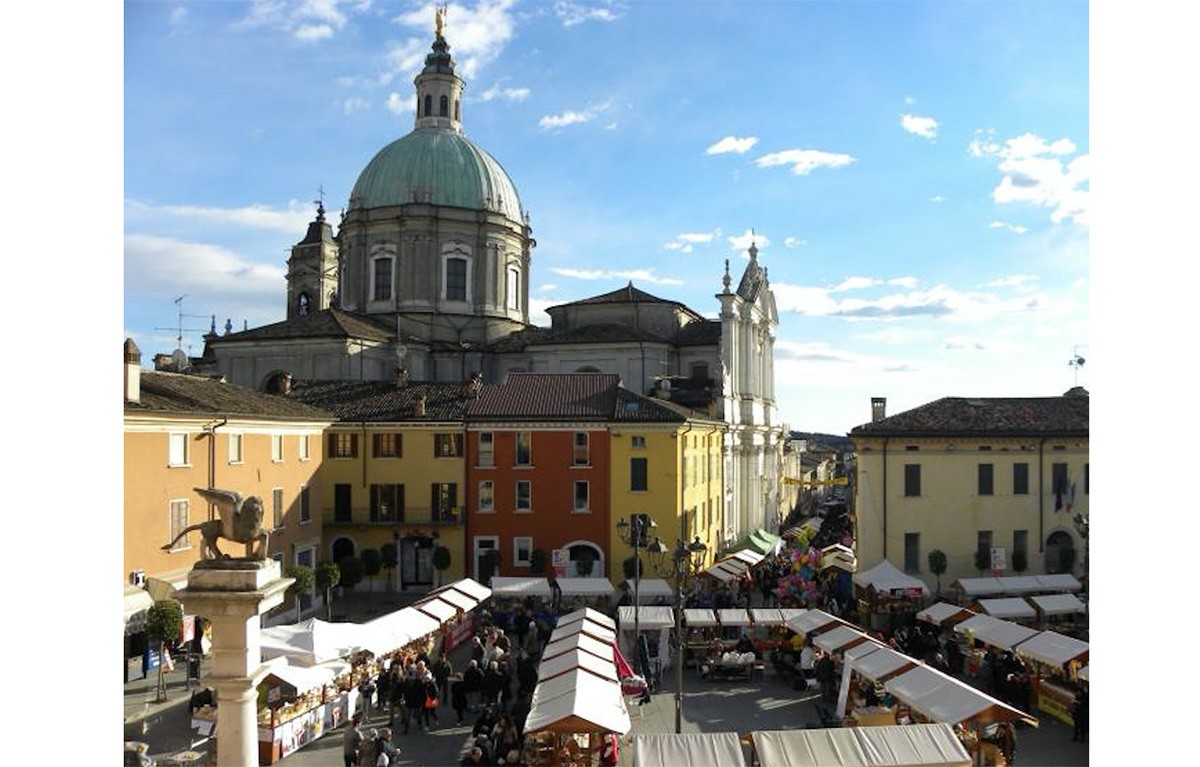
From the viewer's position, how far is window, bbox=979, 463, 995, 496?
2794 cm

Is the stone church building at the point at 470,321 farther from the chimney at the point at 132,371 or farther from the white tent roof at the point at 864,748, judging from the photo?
the white tent roof at the point at 864,748

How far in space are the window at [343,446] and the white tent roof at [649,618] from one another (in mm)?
13628

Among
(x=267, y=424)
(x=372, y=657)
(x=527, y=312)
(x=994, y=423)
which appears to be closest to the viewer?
(x=372, y=657)

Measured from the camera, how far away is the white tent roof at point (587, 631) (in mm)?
17188

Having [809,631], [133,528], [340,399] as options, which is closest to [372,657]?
[133,528]

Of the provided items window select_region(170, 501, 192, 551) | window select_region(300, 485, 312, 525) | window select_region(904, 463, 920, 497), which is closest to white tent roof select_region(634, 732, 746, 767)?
window select_region(170, 501, 192, 551)

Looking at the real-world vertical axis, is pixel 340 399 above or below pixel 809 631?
above

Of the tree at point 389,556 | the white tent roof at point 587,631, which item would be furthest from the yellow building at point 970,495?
the tree at point 389,556

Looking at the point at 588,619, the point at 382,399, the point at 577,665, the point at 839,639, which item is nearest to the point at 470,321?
the point at 382,399

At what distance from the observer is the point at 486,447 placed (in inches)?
1224

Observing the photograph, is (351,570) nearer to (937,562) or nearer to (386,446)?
(386,446)

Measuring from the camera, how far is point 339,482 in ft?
103

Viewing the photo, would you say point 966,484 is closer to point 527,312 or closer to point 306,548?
point 306,548

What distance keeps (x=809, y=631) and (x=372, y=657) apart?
8486mm
